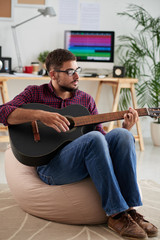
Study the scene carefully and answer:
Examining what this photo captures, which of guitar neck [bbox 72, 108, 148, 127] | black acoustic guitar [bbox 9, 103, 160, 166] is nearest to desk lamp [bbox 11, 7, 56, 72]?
black acoustic guitar [bbox 9, 103, 160, 166]

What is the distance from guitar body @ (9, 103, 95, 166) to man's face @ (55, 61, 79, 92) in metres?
0.18

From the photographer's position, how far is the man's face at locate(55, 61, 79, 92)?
224 centimetres

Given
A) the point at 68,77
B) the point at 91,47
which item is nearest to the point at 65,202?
the point at 68,77

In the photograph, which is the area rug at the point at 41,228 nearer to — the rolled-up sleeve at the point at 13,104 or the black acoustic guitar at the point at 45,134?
the black acoustic guitar at the point at 45,134

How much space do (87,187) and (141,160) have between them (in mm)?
1683

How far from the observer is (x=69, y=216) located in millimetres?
1983

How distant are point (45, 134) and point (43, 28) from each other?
8.02ft

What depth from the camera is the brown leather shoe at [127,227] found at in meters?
1.82

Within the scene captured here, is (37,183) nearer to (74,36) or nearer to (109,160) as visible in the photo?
(109,160)

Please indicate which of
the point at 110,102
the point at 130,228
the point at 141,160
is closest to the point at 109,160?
the point at 130,228

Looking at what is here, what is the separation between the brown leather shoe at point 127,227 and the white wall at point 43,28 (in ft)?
8.86

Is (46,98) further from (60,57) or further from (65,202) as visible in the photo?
(65,202)

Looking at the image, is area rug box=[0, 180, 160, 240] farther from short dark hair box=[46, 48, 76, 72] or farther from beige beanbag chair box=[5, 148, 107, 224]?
short dark hair box=[46, 48, 76, 72]

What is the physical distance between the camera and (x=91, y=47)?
4.06m
